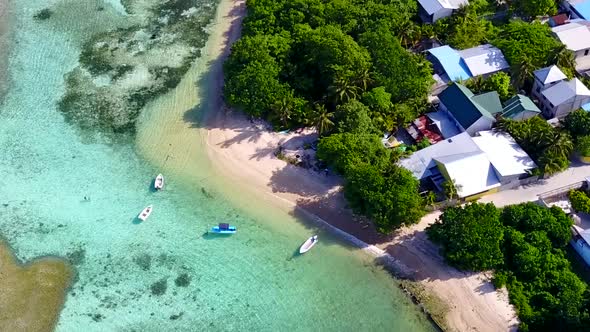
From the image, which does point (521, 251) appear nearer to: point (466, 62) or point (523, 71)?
point (523, 71)

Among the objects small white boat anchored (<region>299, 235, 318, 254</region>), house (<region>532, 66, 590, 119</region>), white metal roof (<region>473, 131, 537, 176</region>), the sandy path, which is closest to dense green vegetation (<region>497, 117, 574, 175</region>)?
white metal roof (<region>473, 131, 537, 176</region>)

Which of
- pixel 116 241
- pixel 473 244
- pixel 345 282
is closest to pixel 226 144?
pixel 116 241

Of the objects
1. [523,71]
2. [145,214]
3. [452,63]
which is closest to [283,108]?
[145,214]

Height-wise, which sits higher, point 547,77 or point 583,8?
point 583,8

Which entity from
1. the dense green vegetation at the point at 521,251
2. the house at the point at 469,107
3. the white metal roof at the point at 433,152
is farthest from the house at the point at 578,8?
the dense green vegetation at the point at 521,251

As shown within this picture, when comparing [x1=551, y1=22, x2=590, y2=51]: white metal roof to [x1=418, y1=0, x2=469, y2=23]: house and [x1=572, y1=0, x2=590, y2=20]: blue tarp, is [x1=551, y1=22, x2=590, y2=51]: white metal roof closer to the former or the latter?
[x1=572, y1=0, x2=590, y2=20]: blue tarp

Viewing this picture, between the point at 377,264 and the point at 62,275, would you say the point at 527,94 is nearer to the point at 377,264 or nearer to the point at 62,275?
the point at 377,264
